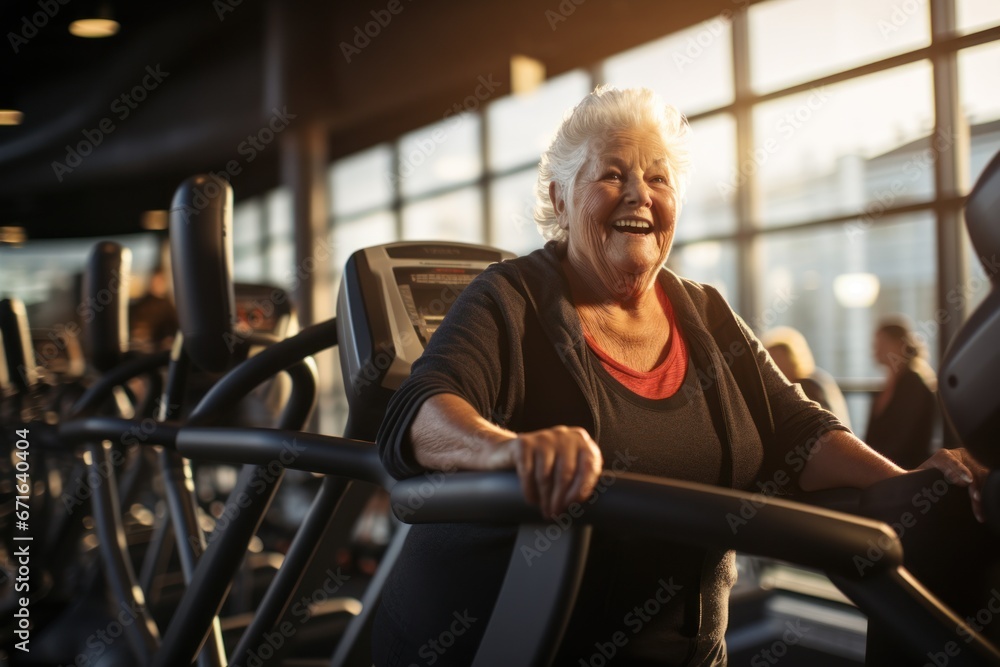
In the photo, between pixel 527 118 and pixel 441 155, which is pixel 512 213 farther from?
pixel 441 155

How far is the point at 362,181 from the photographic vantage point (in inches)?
340

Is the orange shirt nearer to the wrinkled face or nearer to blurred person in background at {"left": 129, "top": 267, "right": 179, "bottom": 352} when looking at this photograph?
the wrinkled face

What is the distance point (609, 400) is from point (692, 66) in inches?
188

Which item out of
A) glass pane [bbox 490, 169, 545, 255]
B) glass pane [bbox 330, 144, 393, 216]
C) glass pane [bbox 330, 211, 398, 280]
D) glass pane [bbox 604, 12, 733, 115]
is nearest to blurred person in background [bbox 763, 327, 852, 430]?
glass pane [bbox 604, 12, 733, 115]

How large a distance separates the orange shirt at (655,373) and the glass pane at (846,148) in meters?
3.70

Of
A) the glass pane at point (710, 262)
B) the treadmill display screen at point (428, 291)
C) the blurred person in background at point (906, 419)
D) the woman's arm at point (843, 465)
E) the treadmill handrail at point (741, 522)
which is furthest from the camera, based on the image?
the glass pane at point (710, 262)

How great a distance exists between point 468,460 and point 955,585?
1.64 ft

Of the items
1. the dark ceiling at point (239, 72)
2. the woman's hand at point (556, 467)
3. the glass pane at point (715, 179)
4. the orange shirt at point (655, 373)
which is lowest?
the woman's hand at point (556, 467)

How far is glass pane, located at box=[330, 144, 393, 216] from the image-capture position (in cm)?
831

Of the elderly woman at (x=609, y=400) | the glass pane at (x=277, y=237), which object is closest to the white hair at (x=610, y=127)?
the elderly woman at (x=609, y=400)

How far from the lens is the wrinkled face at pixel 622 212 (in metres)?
1.26

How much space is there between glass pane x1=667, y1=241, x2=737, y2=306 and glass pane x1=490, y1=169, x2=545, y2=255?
4.82 ft

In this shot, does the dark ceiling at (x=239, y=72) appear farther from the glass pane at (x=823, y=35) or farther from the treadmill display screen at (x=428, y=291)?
the treadmill display screen at (x=428, y=291)

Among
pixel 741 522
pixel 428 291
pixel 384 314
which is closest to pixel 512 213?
pixel 428 291
